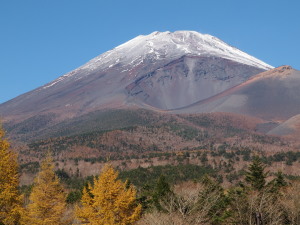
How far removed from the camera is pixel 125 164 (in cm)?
14475

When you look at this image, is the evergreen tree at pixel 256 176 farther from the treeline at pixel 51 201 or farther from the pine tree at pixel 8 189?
the pine tree at pixel 8 189

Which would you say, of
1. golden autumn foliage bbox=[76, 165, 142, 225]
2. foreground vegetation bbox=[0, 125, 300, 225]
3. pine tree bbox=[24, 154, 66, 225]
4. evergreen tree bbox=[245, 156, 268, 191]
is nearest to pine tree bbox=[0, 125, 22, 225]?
foreground vegetation bbox=[0, 125, 300, 225]

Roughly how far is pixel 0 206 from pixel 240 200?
2010 cm

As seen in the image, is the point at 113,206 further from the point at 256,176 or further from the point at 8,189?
the point at 256,176

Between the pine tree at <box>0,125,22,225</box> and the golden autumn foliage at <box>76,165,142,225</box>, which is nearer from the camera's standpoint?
the pine tree at <box>0,125,22,225</box>

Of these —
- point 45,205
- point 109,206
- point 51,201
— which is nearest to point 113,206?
point 109,206

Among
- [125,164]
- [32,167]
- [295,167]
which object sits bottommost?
[295,167]

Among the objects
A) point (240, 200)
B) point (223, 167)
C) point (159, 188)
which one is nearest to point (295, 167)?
point (223, 167)

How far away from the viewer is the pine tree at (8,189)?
107 ft

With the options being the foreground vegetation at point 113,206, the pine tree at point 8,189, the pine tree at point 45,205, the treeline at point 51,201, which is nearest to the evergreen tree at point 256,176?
the foreground vegetation at point 113,206

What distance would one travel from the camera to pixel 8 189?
1289 inches

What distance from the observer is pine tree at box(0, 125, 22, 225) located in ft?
107

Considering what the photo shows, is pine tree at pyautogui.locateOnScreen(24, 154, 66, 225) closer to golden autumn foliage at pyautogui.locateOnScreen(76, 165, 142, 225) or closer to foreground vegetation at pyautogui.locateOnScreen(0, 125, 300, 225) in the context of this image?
foreground vegetation at pyautogui.locateOnScreen(0, 125, 300, 225)

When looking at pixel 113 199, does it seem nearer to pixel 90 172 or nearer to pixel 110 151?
pixel 90 172
